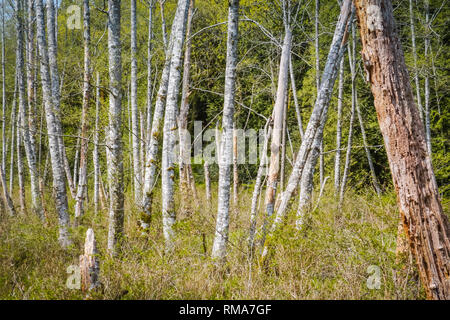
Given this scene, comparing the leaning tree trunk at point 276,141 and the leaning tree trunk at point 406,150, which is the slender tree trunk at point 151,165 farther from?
the leaning tree trunk at point 406,150

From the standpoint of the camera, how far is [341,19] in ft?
14.1

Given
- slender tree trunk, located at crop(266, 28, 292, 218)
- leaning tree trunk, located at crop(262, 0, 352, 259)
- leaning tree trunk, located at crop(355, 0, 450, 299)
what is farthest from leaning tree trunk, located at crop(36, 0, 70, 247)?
leaning tree trunk, located at crop(355, 0, 450, 299)

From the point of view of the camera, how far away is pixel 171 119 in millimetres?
4785

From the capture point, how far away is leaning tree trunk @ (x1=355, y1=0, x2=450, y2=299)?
2.71 meters

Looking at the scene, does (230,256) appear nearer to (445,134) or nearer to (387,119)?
(387,119)

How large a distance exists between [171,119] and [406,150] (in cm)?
346

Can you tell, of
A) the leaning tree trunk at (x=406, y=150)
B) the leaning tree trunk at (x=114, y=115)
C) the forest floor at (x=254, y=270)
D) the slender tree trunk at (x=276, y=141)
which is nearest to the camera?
the leaning tree trunk at (x=406, y=150)

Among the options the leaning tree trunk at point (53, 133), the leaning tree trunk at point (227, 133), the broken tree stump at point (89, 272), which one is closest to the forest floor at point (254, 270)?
the broken tree stump at point (89, 272)

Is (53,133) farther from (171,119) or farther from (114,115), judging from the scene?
(171,119)

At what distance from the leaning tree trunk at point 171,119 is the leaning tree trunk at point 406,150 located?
2728mm

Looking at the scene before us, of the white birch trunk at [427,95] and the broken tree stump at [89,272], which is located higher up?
the white birch trunk at [427,95]

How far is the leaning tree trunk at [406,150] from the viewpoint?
2.71 metres

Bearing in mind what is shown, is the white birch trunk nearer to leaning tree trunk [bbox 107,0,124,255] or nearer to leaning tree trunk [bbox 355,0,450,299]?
leaning tree trunk [bbox 355,0,450,299]
